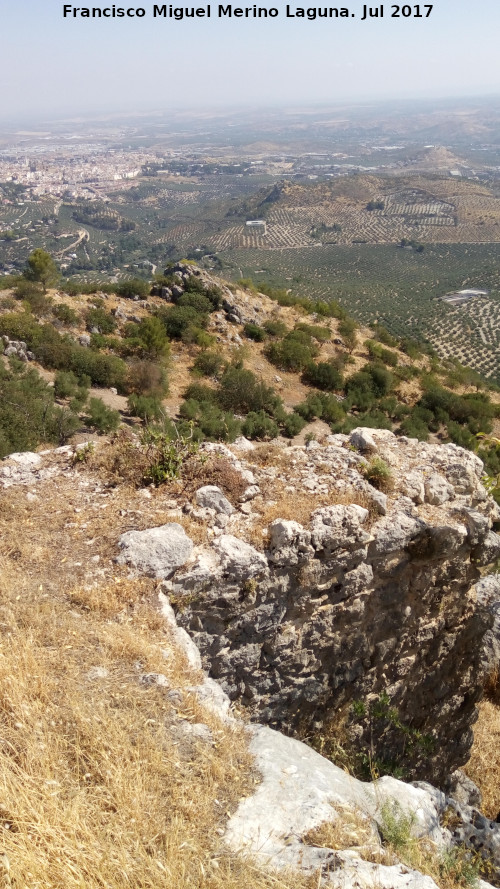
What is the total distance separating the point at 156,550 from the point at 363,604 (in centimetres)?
246

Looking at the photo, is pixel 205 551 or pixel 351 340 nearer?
pixel 205 551

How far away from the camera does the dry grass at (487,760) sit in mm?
6941

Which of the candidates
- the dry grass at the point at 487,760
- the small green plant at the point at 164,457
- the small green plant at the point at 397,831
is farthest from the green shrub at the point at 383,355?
the small green plant at the point at 397,831

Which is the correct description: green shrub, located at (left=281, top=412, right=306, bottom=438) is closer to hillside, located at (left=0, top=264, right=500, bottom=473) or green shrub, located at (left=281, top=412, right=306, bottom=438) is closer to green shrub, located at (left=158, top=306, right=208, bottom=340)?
hillside, located at (left=0, top=264, right=500, bottom=473)

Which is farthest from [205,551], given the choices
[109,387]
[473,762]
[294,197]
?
[294,197]

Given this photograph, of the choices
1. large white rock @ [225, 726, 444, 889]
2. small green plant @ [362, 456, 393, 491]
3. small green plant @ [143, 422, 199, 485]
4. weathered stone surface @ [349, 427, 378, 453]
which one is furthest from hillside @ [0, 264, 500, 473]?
large white rock @ [225, 726, 444, 889]

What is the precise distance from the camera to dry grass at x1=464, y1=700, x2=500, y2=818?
6941mm

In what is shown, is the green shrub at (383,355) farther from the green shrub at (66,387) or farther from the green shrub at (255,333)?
the green shrub at (66,387)

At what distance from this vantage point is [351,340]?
27812 millimetres

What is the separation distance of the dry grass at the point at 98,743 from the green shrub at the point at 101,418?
10.1m

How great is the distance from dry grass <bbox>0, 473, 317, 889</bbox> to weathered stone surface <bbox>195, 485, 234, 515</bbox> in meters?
0.67

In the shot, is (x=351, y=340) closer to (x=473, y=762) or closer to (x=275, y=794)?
(x=473, y=762)

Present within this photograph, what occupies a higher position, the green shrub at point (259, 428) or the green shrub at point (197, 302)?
the green shrub at point (197, 302)

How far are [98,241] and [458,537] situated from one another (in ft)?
406
